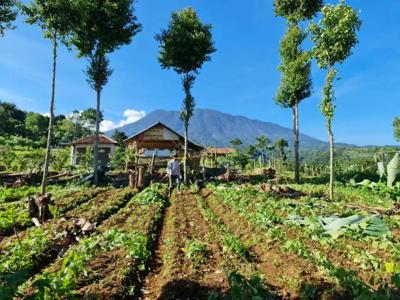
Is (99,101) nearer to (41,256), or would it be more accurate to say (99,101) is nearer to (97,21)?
(97,21)

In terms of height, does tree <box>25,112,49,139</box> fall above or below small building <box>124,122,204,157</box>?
above

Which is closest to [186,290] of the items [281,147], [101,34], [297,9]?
[101,34]

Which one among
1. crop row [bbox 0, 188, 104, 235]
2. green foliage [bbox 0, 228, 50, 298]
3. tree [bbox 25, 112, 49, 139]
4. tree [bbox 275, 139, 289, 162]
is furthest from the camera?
tree [bbox 25, 112, 49, 139]

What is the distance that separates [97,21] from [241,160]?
25236mm

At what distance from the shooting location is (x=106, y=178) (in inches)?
A: 934

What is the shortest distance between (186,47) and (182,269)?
20.5 meters

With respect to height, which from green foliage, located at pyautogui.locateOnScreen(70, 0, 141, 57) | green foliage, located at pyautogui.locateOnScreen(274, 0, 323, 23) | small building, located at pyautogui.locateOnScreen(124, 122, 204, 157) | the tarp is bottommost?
the tarp

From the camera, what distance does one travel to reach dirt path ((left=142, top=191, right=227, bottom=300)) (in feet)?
17.8

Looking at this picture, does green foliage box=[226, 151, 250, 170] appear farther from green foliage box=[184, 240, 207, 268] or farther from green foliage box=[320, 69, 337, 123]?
green foliage box=[184, 240, 207, 268]

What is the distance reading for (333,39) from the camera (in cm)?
1600

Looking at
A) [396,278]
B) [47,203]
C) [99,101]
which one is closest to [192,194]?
[47,203]

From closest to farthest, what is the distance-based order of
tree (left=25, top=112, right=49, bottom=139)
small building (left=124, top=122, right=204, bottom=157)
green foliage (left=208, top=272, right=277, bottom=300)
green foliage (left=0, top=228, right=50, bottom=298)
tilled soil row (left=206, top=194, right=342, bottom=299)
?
green foliage (left=208, top=272, right=277, bottom=300), tilled soil row (left=206, top=194, right=342, bottom=299), green foliage (left=0, top=228, right=50, bottom=298), small building (left=124, top=122, right=204, bottom=157), tree (left=25, top=112, right=49, bottom=139)

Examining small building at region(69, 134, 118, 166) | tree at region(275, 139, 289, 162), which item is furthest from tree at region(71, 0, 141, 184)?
tree at region(275, 139, 289, 162)

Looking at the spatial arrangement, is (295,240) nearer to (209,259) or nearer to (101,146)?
(209,259)
